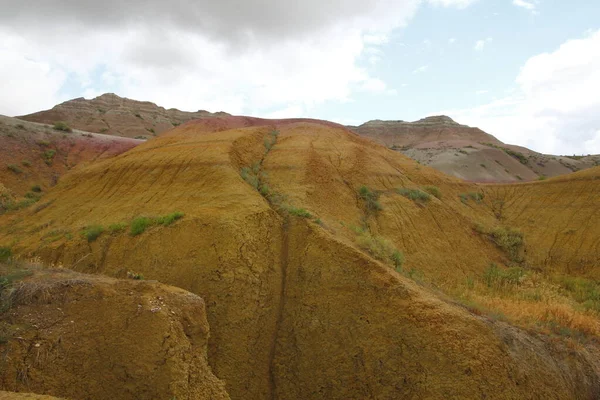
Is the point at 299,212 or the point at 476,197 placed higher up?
the point at 476,197

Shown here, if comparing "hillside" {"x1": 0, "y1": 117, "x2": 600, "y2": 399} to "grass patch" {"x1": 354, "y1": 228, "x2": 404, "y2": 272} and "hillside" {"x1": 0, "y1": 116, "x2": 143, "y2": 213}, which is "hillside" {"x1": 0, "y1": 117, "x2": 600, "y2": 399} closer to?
"grass patch" {"x1": 354, "y1": 228, "x2": 404, "y2": 272}

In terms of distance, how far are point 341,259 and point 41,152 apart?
30.4m

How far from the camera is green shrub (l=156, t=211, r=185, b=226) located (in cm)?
1193

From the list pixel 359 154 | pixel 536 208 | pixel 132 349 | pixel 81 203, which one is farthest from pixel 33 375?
pixel 536 208

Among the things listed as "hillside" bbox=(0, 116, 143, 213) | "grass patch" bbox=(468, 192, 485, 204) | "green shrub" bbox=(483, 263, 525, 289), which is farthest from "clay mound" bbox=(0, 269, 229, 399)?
"hillside" bbox=(0, 116, 143, 213)

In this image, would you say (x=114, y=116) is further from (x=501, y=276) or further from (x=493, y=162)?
(x=501, y=276)

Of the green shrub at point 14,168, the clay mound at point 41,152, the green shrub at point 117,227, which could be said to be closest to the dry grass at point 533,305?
the green shrub at point 117,227

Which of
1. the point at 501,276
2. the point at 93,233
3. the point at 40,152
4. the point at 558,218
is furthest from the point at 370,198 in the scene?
the point at 40,152

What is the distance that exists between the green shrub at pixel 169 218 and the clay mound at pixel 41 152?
1840cm

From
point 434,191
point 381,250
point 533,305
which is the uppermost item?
point 434,191

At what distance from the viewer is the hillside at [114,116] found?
53.9 m

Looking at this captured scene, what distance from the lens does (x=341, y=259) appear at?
10.7 meters

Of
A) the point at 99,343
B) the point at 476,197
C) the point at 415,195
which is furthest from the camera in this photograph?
the point at 476,197

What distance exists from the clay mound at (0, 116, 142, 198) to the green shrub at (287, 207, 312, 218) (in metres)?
21.1
